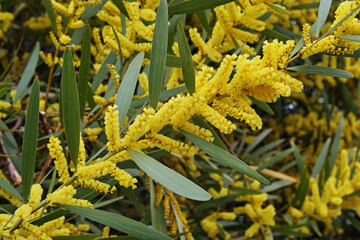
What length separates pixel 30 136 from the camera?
72cm

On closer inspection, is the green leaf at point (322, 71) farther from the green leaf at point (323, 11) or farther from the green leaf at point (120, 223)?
the green leaf at point (120, 223)

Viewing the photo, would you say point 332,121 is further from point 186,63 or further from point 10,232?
point 10,232

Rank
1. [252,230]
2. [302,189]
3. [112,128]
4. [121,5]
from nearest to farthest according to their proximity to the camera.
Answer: [112,128] → [121,5] → [252,230] → [302,189]

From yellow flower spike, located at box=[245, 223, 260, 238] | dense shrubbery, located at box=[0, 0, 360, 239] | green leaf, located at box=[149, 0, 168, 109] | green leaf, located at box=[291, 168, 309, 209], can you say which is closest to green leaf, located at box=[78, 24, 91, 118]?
dense shrubbery, located at box=[0, 0, 360, 239]

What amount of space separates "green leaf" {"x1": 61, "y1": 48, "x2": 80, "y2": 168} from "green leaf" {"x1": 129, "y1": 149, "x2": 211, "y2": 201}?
10 centimetres

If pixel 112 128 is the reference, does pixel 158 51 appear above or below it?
above

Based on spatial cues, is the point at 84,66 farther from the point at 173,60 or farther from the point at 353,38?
the point at 353,38

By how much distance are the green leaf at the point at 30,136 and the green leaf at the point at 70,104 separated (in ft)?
0.17

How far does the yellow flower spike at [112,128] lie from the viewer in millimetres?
625

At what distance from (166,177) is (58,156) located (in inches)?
7.3

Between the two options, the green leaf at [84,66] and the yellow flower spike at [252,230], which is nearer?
the green leaf at [84,66]

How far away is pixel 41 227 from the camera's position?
2.44 feet

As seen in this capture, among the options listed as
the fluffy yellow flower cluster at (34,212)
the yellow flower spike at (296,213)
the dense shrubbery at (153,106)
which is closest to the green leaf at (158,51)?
the dense shrubbery at (153,106)

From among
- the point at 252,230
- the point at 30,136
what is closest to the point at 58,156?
the point at 30,136
